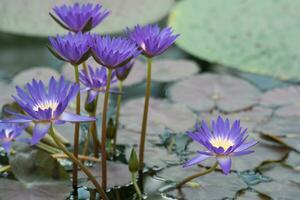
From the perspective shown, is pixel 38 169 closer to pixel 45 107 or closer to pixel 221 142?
pixel 45 107

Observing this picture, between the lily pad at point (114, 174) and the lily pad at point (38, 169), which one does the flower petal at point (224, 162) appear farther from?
→ the lily pad at point (38, 169)

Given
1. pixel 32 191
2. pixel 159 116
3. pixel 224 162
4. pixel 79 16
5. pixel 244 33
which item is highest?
pixel 244 33

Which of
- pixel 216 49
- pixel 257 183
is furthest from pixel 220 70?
pixel 257 183

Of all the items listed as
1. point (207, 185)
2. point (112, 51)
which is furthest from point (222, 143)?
point (112, 51)

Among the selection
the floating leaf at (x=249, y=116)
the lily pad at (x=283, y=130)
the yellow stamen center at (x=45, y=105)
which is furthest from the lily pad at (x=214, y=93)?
the yellow stamen center at (x=45, y=105)

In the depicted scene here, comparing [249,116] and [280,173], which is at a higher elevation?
[249,116]

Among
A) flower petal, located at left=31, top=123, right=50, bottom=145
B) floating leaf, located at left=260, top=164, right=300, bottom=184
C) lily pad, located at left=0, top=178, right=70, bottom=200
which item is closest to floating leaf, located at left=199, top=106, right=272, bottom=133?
floating leaf, located at left=260, top=164, right=300, bottom=184
